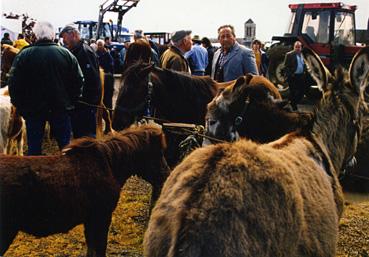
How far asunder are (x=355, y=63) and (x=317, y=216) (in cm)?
147

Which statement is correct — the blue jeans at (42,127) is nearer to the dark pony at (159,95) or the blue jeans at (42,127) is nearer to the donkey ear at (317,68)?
the dark pony at (159,95)

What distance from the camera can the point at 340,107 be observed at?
3365 mm

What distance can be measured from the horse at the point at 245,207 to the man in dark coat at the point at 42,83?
10.2 feet

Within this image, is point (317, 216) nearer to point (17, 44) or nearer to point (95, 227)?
point (95, 227)

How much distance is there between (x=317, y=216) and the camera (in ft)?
7.66

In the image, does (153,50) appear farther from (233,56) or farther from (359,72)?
(359,72)

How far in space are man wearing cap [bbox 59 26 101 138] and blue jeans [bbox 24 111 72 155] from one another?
0.88 metres

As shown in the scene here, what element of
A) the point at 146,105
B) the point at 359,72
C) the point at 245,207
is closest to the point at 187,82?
the point at 146,105

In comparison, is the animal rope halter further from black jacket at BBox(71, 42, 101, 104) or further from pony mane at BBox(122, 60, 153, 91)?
black jacket at BBox(71, 42, 101, 104)

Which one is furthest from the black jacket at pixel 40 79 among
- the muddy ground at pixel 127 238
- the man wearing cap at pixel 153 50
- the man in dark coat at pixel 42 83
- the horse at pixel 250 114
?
the man wearing cap at pixel 153 50

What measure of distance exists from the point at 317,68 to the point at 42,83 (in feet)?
9.52

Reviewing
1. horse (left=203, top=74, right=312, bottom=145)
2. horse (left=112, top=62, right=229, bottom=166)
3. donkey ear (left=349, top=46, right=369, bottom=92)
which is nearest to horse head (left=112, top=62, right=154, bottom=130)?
horse (left=112, top=62, right=229, bottom=166)

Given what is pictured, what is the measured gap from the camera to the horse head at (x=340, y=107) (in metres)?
3.27

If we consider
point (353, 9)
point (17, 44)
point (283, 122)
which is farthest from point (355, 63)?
point (353, 9)
